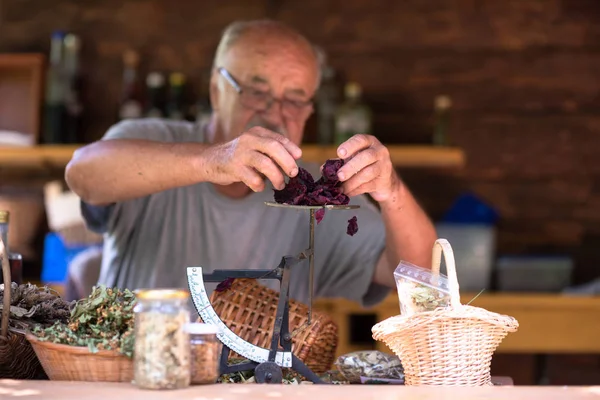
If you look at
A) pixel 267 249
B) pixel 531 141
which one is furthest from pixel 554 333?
pixel 267 249

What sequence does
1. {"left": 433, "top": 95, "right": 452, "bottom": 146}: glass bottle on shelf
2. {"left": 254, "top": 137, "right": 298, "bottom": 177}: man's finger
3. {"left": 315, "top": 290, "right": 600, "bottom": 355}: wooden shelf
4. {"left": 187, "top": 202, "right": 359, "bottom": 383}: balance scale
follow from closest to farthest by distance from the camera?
{"left": 187, "top": 202, "right": 359, "bottom": 383}: balance scale
{"left": 254, "top": 137, "right": 298, "bottom": 177}: man's finger
{"left": 315, "top": 290, "right": 600, "bottom": 355}: wooden shelf
{"left": 433, "top": 95, "right": 452, "bottom": 146}: glass bottle on shelf

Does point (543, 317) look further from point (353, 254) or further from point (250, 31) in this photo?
point (250, 31)

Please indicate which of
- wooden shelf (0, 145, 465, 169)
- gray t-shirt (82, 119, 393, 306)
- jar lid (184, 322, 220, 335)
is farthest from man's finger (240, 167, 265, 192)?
wooden shelf (0, 145, 465, 169)

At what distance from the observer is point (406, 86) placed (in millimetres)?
4359

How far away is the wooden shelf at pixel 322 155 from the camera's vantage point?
4.04m

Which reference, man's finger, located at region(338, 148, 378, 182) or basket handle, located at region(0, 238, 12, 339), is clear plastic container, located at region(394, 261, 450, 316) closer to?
man's finger, located at region(338, 148, 378, 182)

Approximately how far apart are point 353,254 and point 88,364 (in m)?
1.27

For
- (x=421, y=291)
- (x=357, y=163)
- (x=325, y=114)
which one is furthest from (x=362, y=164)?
(x=325, y=114)

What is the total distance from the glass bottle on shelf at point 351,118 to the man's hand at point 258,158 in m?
2.20

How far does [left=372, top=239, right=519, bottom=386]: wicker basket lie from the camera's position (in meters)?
1.56

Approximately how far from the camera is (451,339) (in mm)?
1562

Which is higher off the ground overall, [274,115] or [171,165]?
[274,115]

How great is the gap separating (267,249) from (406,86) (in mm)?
1964

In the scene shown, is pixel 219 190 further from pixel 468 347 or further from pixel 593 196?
pixel 593 196
